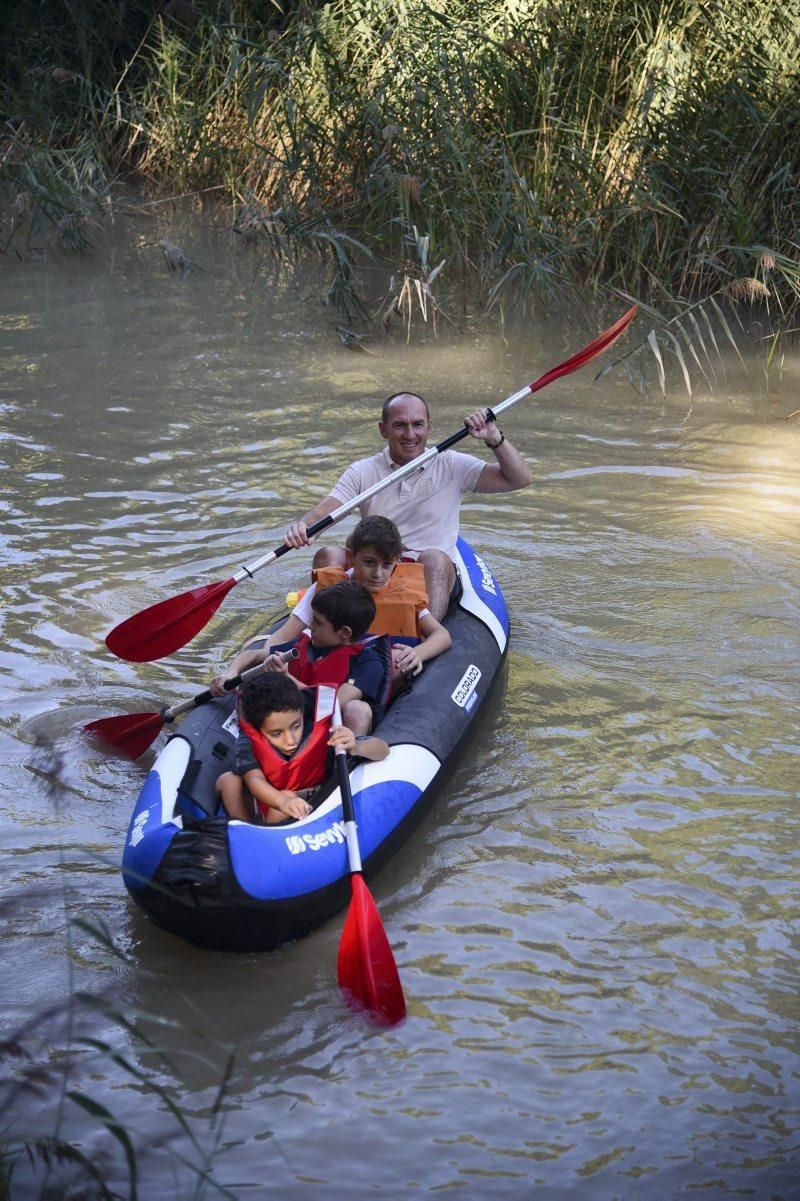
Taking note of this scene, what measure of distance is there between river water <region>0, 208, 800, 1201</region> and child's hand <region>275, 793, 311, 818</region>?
357 millimetres

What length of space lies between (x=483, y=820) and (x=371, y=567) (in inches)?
36.6

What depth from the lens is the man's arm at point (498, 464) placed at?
4.88 meters

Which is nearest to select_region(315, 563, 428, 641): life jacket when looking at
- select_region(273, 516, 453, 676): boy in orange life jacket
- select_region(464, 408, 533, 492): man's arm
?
select_region(273, 516, 453, 676): boy in orange life jacket

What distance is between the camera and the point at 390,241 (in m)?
8.13

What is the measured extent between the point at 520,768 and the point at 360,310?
15.2 feet

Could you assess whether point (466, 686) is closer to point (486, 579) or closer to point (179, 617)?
point (486, 579)

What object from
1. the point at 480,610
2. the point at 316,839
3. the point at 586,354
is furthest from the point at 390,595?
the point at 586,354

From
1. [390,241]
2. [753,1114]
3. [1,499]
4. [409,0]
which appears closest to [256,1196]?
[753,1114]

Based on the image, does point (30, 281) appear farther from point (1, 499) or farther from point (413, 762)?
point (413, 762)

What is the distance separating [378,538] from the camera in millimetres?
4477

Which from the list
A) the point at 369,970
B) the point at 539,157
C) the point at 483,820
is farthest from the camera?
the point at 539,157

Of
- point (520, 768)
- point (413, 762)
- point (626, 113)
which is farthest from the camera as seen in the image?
point (626, 113)

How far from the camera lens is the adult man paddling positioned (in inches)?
198

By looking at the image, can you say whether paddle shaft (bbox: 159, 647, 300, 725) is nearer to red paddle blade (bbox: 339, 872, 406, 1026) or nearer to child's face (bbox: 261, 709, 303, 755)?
child's face (bbox: 261, 709, 303, 755)
